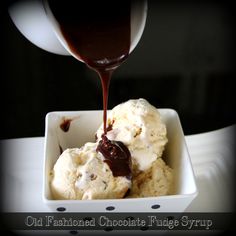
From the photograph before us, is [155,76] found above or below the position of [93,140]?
above

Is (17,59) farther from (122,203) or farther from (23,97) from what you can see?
(122,203)

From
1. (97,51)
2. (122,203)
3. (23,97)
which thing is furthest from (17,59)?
(122,203)

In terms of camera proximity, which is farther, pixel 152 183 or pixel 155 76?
pixel 155 76

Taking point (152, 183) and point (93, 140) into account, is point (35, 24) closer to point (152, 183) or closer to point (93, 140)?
point (93, 140)

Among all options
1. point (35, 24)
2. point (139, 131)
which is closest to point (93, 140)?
point (139, 131)

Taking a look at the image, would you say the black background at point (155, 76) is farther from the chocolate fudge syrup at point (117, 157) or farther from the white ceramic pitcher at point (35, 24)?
the chocolate fudge syrup at point (117, 157)

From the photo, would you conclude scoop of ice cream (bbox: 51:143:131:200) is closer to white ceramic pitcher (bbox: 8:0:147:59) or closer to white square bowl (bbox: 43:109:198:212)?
white square bowl (bbox: 43:109:198:212)

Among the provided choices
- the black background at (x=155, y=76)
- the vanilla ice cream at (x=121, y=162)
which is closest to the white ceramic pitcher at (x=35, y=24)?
the black background at (x=155, y=76)
